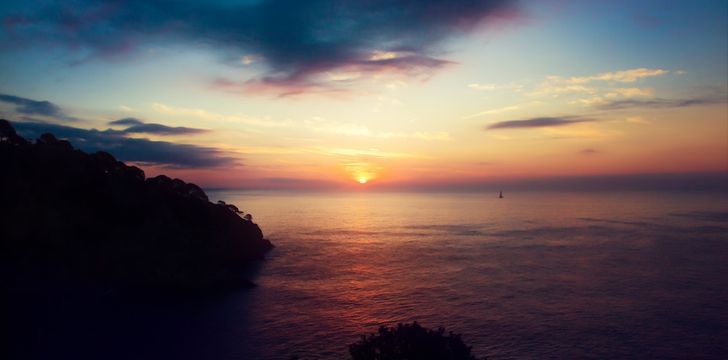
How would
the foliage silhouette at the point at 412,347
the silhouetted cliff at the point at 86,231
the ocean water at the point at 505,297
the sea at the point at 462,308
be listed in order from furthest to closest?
the silhouetted cliff at the point at 86,231 → the ocean water at the point at 505,297 → the sea at the point at 462,308 → the foliage silhouette at the point at 412,347

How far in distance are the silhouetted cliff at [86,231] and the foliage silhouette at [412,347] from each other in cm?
5032

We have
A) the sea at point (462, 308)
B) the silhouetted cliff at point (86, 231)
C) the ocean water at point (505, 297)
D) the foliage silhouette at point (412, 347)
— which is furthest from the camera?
the silhouetted cliff at point (86, 231)

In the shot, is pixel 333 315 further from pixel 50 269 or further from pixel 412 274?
pixel 50 269

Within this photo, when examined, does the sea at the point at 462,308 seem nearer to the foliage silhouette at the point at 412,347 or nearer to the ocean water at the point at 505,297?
the ocean water at the point at 505,297

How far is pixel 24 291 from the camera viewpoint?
180 feet

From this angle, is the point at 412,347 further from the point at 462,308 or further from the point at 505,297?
the point at 505,297

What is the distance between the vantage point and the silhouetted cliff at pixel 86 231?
6238cm

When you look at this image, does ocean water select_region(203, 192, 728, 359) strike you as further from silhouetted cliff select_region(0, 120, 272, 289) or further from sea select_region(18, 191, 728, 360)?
silhouetted cliff select_region(0, 120, 272, 289)

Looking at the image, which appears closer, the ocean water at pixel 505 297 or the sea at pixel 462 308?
the sea at pixel 462 308

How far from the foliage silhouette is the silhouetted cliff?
5032 cm

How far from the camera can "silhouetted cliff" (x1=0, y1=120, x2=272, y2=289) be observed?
62.4m

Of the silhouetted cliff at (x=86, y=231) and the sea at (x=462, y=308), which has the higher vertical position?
the silhouetted cliff at (x=86, y=231)

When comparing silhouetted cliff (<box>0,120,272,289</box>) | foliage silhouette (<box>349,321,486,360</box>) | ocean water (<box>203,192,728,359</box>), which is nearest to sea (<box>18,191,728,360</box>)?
ocean water (<box>203,192,728,359</box>)

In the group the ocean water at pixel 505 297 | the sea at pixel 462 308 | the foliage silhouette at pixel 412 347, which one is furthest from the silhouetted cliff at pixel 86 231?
the foliage silhouette at pixel 412 347
